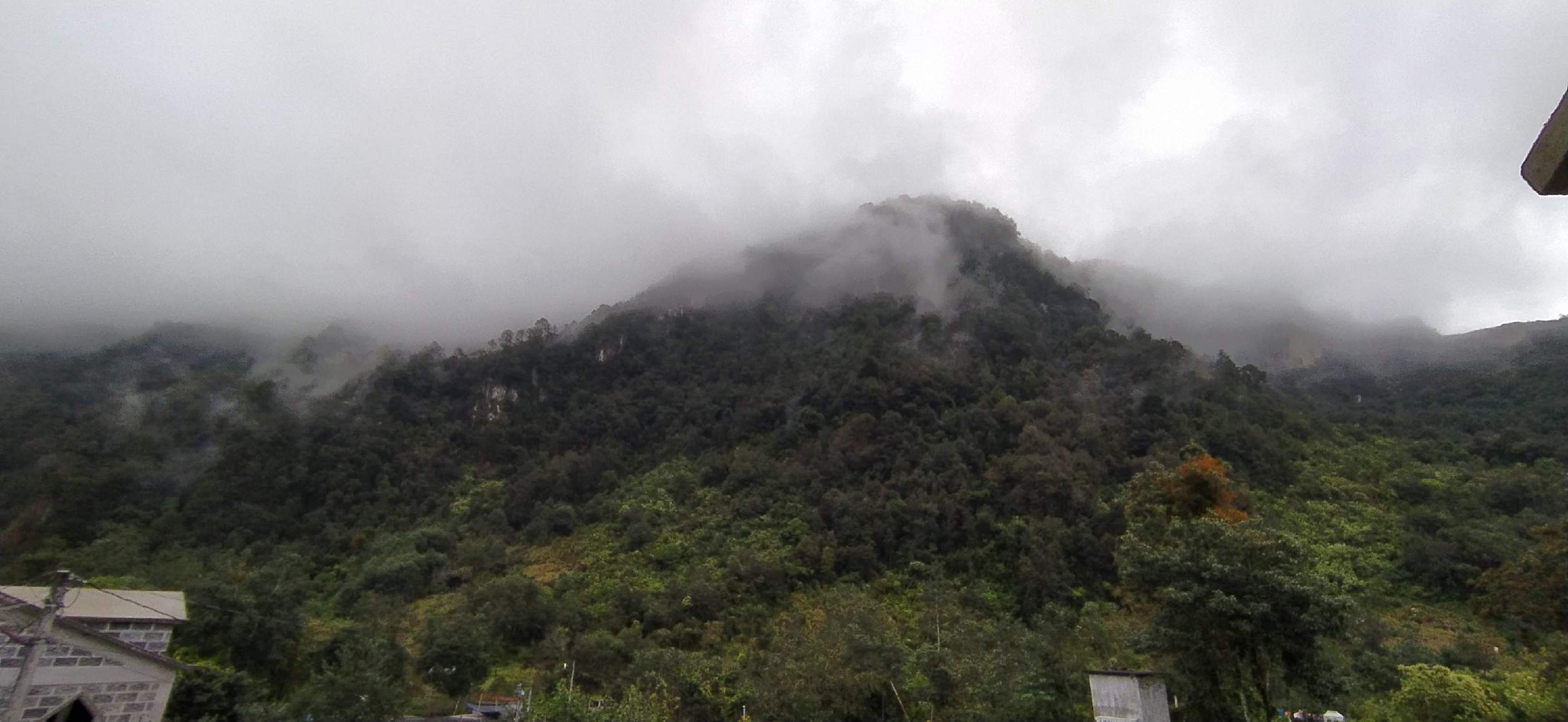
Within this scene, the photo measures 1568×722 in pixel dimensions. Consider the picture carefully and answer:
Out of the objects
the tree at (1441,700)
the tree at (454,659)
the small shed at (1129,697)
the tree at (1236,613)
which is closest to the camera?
the tree at (1236,613)

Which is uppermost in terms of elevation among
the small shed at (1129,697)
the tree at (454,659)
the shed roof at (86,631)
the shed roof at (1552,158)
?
the shed roof at (1552,158)

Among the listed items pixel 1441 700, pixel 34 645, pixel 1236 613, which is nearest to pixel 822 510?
pixel 1441 700

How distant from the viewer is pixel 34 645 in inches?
450

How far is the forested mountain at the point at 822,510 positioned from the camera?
19.3 meters

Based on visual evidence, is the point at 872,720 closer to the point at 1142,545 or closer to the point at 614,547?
the point at 1142,545

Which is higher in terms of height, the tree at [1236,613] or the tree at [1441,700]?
the tree at [1236,613]

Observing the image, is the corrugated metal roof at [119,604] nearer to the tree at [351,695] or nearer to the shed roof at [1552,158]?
the tree at [351,695]

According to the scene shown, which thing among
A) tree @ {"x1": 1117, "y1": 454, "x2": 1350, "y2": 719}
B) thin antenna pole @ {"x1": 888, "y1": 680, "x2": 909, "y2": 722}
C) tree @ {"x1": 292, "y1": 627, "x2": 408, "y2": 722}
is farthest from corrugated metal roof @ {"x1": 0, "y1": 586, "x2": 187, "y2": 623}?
tree @ {"x1": 1117, "y1": 454, "x2": 1350, "y2": 719}

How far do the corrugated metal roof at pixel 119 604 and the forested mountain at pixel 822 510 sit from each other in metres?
2.52

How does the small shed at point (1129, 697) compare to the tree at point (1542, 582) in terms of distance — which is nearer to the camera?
the tree at point (1542, 582)

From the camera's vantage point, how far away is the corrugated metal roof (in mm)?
18969

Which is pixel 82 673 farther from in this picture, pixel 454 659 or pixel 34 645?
pixel 454 659

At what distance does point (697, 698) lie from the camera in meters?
27.1

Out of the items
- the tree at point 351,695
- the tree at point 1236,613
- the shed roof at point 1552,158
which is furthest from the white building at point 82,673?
the tree at point 1236,613
